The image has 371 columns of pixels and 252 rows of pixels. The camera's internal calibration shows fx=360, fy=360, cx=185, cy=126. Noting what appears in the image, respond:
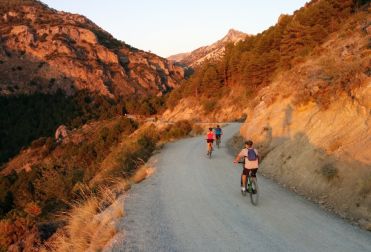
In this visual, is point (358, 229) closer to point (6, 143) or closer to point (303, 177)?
point (303, 177)

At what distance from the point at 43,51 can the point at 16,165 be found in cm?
7560

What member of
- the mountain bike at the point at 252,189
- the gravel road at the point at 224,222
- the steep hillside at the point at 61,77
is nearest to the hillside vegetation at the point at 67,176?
the gravel road at the point at 224,222

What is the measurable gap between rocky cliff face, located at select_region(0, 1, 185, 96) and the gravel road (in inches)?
4396

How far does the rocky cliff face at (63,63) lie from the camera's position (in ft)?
424

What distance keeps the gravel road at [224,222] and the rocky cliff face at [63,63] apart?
11165 cm

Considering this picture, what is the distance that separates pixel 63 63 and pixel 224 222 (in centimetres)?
13717

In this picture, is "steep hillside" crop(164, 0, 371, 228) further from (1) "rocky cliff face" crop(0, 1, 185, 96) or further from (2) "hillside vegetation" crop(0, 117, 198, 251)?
(1) "rocky cliff face" crop(0, 1, 185, 96)

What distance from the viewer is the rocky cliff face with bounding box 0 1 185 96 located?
424ft

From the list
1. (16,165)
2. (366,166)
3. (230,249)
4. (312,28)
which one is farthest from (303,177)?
(16,165)

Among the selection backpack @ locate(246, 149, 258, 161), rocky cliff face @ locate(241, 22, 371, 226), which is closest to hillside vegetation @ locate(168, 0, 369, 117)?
rocky cliff face @ locate(241, 22, 371, 226)

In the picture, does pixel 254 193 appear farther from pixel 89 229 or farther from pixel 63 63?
pixel 63 63

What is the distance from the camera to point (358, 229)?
842 cm

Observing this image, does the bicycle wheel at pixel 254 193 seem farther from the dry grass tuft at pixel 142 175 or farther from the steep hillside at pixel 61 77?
the steep hillside at pixel 61 77

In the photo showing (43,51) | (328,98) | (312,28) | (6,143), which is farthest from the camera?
(43,51)
